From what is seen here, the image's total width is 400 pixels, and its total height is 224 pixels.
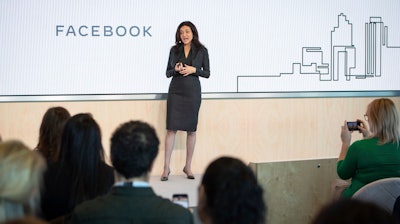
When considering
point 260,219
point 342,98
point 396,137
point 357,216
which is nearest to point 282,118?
point 342,98

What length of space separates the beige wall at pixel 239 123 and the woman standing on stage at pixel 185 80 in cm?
47

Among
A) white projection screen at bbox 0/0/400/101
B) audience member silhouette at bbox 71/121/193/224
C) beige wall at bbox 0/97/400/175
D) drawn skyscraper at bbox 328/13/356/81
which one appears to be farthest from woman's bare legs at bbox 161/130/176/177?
audience member silhouette at bbox 71/121/193/224

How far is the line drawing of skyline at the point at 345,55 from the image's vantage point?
622cm

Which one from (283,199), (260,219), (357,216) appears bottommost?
(283,199)

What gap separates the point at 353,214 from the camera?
3.76ft

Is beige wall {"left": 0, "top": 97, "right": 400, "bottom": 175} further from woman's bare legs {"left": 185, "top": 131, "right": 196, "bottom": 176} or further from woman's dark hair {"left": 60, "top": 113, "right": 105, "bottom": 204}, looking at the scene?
woman's dark hair {"left": 60, "top": 113, "right": 105, "bottom": 204}

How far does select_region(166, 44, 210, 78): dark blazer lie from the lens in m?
5.23

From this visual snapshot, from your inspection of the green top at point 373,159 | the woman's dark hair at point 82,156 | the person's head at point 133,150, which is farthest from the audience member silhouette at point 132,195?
the green top at point 373,159

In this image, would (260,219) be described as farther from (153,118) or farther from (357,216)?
(153,118)

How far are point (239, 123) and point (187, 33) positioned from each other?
4.45 ft

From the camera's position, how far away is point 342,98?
6.41 m

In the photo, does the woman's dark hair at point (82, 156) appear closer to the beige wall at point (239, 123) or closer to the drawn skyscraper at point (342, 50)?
the beige wall at point (239, 123)

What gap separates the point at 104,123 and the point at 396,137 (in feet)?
10.2

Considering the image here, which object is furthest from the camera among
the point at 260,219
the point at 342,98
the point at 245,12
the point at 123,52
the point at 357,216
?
the point at 342,98
